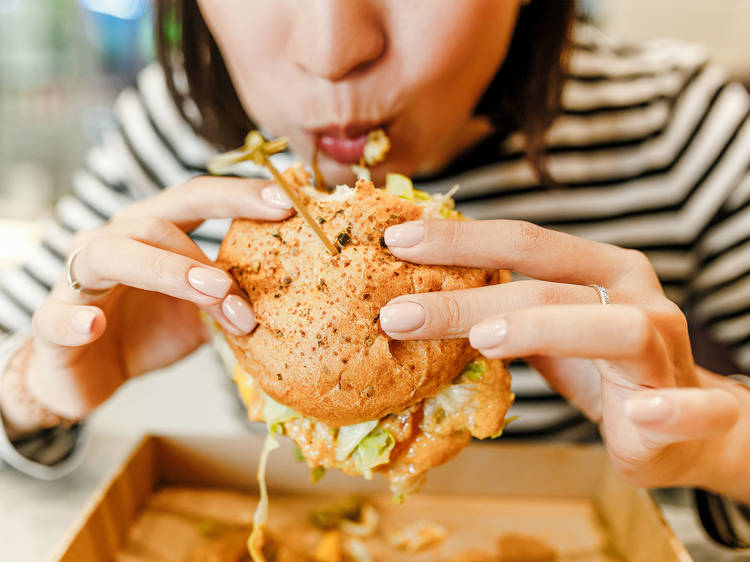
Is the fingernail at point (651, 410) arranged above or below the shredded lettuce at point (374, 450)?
above

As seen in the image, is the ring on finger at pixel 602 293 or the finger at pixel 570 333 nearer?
the finger at pixel 570 333

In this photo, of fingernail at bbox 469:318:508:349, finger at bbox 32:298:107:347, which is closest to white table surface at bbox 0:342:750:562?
finger at bbox 32:298:107:347

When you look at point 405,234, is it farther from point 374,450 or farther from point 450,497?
point 450,497

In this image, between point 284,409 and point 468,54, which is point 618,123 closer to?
point 468,54

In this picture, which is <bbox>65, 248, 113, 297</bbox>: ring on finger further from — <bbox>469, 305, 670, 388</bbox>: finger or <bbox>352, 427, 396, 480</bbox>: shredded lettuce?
<bbox>469, 305, 670, 388</bbox>: finger

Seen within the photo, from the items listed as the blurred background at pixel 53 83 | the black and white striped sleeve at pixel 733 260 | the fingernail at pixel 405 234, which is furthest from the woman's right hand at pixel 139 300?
the blurred background at pixel 53 83

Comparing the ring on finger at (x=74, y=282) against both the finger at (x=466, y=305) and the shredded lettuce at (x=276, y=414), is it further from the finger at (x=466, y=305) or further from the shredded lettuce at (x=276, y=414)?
the finger at (x=466, y=305)
